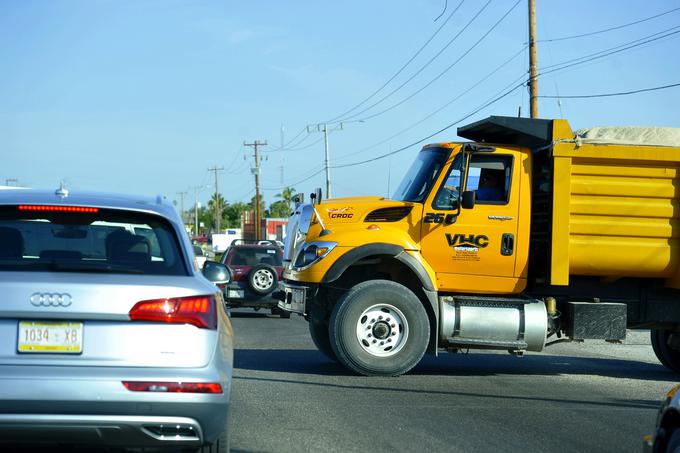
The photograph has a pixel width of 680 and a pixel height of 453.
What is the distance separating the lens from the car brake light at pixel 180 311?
17.5 feet

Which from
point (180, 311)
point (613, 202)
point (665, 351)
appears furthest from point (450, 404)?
point (665, 351)

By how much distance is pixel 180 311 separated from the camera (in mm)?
5414

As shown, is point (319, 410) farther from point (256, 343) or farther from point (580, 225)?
point (256, 343)

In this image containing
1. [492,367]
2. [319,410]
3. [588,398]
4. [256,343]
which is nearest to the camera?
[319,410]

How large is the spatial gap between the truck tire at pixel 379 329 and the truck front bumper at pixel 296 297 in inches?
17.2

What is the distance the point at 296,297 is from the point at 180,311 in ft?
23.2

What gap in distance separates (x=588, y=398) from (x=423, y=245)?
2.81 metres

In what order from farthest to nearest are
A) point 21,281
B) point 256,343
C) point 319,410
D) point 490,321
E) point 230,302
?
point 230,302 < point 256,343 < point 490,321 < point 319,410 < point 21,281

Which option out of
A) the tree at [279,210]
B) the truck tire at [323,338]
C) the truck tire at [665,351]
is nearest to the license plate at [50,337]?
the truck tire at [323,338]

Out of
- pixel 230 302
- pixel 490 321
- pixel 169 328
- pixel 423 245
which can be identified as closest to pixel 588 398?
pixel 490 321

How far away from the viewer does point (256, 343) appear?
639 inches

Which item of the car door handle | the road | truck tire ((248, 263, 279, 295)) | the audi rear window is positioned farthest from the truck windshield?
truck tire ((248, 263, 279, 295))

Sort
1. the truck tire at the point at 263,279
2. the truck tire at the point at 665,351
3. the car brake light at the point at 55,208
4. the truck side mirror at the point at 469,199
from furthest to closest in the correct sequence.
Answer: the truck tire at the point at 263,279, the truck tire at the point at 665,351, the truck side mirror at the point at 469,199, the car brake light at the point at 55,208

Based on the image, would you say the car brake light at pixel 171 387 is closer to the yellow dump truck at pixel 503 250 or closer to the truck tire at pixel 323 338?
the yellow dump truck at pixel 503 250
